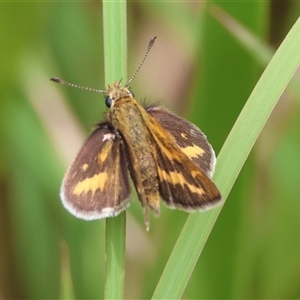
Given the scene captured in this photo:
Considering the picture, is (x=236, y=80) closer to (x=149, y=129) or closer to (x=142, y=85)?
(x=149, y=129)

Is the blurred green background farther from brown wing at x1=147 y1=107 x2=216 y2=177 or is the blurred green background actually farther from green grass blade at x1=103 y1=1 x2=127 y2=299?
green grass blade at x1=103 y1=1 x2=127 y2=299

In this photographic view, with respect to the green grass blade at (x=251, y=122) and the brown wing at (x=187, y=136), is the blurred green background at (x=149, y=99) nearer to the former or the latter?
the brown wing at (x=187, y=136)

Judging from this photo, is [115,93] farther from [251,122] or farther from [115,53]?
[251,122]

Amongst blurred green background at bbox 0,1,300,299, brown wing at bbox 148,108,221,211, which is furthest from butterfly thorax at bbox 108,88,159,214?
blurred green background at bbox 0,1,300,299

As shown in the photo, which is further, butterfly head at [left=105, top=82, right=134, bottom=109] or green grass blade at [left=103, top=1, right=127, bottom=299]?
butterfly head at [left=105, top=82, right=134, bottom=109]

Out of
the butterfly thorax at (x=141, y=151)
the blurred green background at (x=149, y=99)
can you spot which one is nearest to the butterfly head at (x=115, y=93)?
the butterfly thorax at (x=141, y=151)

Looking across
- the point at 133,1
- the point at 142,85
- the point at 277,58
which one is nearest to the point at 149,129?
the point at 277,58

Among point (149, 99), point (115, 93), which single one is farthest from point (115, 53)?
point (149, 99)

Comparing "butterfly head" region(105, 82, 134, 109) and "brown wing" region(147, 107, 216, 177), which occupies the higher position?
"butterfly head" region(105, 82, 134, 109)
